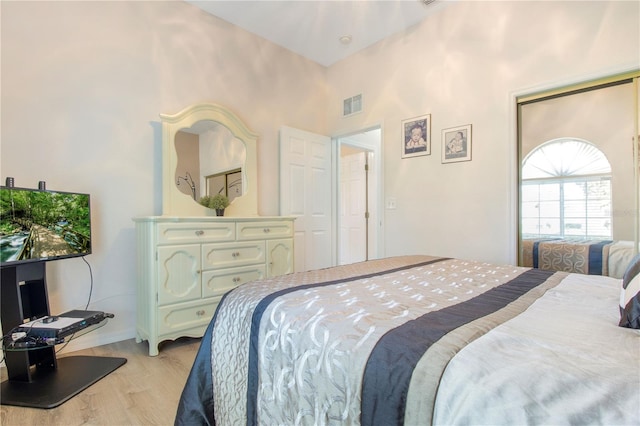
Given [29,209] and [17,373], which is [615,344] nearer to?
[29,209]

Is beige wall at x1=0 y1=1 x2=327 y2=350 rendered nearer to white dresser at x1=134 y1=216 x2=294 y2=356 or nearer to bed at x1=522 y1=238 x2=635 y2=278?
white dresser at x1=134 y1=216 x2=294 y2=356

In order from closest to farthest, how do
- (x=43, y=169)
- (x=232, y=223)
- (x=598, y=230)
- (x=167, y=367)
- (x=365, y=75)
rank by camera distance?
1. (x=167, y=367)
2. (x=43, y=169)
3. (x=598, y=230)
4. (x=232, y=223)
5. (x=365, y=75)

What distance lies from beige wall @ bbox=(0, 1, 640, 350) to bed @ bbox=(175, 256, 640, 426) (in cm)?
163

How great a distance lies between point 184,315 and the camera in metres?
2.36

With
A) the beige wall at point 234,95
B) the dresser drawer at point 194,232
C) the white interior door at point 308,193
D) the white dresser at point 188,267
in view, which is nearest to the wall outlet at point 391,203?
the beige wall at point 234,95

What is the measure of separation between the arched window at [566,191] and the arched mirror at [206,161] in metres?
2.57

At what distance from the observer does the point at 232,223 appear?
263 centimetres

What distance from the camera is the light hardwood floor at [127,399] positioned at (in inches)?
58.7

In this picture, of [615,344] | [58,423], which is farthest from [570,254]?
[58,423]

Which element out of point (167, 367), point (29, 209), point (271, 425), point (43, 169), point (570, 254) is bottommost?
point (167, 367)

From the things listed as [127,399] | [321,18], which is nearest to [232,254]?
[127,399]

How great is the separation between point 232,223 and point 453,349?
2.19 meters

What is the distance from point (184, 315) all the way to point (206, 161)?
1379mm

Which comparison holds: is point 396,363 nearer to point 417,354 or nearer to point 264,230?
point 417,354
